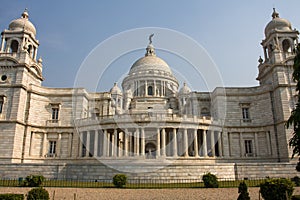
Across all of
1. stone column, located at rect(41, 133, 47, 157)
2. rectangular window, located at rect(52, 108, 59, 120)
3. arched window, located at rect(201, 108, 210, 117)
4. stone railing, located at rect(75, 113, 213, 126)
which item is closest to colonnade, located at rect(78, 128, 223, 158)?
stone railing, located at rect(75, 113, 213, 126)

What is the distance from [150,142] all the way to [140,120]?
232 inches

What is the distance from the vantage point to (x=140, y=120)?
1250 inches

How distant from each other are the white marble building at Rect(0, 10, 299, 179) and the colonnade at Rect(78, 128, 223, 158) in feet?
0.41

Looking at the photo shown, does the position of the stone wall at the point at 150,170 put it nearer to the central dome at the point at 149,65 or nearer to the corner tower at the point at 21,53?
the corner tower at the point at 21,53

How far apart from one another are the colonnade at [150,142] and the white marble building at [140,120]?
0.12m

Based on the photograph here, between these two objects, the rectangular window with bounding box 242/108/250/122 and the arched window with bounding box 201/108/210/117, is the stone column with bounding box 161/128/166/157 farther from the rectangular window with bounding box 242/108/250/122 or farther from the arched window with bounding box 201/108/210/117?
the rectangular window with bounding box 242/108/250/122

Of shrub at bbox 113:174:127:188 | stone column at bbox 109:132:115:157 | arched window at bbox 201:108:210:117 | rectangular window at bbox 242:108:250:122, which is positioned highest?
arched window at bbox 201:108:210:117

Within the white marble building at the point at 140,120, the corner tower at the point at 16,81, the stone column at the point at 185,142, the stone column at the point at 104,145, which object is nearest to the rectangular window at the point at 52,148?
the white marble building at the point at 140,120

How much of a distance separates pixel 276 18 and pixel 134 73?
31.1 metres

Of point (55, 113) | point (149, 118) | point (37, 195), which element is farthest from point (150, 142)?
point (37, 195)

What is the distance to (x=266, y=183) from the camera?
12.8 metres

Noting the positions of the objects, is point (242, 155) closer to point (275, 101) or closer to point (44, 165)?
point (275, 101)

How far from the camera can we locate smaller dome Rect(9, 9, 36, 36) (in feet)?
132

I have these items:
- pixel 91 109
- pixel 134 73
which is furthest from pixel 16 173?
pixel 134 73
